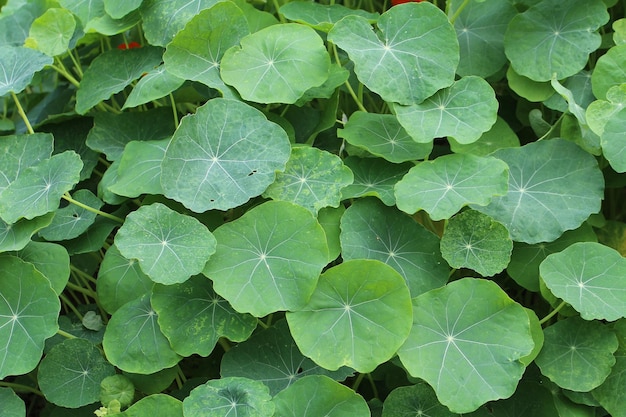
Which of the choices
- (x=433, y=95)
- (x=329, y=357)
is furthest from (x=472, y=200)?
(x=329, y=357)

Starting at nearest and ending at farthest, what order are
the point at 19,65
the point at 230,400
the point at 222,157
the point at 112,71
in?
the point at 230,400 → the point at 222,157 → the point at 19,65 → the point at 112,71

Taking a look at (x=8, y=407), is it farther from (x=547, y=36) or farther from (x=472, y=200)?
(x=547, y=36)

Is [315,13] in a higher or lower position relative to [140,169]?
higher

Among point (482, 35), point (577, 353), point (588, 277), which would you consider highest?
point (482, 35)

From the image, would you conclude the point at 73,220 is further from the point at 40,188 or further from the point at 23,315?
the point at 23,315

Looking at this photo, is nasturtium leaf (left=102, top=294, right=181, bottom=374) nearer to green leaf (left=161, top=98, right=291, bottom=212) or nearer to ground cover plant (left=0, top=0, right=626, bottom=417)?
ground cover plant (left=0, top=0, right=626, bottom=417)

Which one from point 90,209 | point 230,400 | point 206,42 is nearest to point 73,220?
point 90,209

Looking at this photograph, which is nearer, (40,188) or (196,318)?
(196,318)
